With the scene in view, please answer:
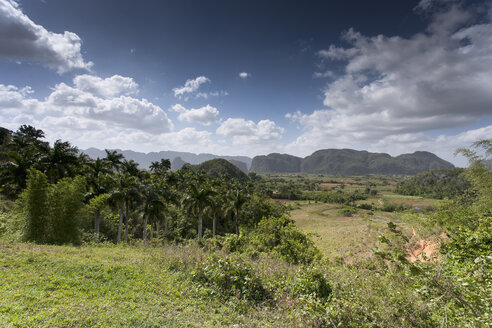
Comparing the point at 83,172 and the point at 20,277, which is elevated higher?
the point at 83,172

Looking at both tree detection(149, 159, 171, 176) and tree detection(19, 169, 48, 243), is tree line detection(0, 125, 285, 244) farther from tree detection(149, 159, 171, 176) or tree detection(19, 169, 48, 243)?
tree detection(149, 159, 171, 176)

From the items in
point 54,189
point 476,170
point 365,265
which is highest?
point 476,170

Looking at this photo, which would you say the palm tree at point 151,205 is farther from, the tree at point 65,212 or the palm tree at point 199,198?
the tree at point 65,212

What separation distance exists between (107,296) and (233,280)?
13.6ft

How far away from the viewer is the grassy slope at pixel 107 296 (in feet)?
17.8

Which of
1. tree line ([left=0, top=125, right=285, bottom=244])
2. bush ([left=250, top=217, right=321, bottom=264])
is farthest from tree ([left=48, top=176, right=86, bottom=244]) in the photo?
bush ([left=250, top=217, right=321, bottom=264])

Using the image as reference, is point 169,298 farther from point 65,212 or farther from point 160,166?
point 160,166

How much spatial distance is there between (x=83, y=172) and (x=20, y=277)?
2464 cm

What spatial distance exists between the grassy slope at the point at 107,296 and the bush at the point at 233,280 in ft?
1.63

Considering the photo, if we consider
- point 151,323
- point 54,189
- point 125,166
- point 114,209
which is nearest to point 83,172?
point 114,209

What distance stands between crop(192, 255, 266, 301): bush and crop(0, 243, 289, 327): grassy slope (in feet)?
1.63

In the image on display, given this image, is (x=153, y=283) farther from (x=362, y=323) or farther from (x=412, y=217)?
(x=412, y=217)

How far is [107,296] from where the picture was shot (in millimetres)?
6734

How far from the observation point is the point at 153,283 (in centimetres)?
797
